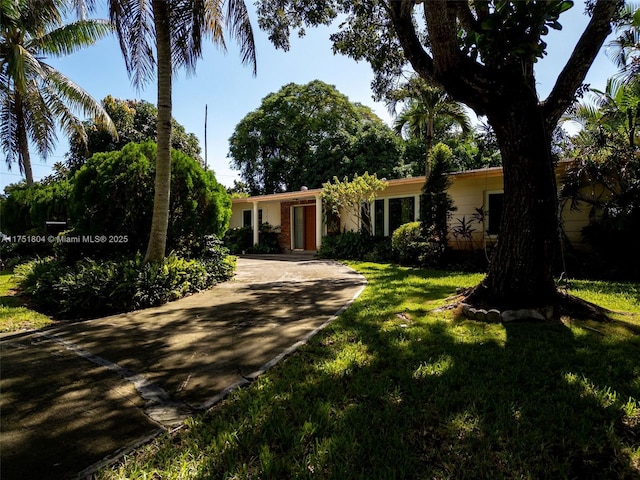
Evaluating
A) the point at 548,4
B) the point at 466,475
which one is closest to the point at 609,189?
the point at 548,4

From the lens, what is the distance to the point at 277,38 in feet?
29.7

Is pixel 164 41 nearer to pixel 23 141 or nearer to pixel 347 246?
pixel 347 246

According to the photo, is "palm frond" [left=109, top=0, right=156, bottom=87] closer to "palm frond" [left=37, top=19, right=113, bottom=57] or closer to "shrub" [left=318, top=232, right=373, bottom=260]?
"palm frond" [left=37, top=19, right=113, bottom=57]

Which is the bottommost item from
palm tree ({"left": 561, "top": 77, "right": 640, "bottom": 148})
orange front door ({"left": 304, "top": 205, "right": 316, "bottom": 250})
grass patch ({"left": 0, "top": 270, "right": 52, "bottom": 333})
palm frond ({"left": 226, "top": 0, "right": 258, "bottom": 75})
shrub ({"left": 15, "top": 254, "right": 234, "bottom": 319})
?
grass patch ({"left": 0, "top": 270, "right": 52, "bottom": 333})

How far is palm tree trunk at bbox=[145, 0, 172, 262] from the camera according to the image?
6.61m

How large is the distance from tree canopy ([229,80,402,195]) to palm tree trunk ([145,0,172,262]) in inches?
778

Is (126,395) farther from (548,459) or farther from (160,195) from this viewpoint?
(160,195)

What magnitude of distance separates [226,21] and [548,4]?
6.04 meters

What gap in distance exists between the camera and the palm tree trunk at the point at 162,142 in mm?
6605

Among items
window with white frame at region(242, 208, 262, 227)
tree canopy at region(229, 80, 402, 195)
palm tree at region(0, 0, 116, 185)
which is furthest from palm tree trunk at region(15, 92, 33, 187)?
tree canopy at region(229, 80, 402, 195)

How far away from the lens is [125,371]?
3.43 metres

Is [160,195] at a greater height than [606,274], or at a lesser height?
greater

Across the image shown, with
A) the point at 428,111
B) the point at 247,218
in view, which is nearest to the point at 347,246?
the point at 428,111

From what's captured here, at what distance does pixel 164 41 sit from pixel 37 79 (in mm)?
8661
